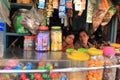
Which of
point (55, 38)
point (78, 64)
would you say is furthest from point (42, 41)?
point (78, 64)

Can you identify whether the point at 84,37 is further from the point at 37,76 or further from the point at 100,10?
the point at 37,76

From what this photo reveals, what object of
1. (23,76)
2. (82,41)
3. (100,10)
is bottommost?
(23,76)

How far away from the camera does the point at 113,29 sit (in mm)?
2648

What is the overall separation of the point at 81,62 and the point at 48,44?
43 cm

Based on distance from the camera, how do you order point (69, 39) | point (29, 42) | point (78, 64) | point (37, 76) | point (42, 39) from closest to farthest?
point (37, 76) < point (78, 64) < point (42, 39) < point (29, 42) < point (69, 39)

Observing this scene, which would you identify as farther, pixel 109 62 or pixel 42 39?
pixel 42 39

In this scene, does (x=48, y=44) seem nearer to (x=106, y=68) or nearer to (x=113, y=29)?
(x=106, y=68)

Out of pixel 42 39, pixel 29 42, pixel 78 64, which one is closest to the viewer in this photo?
pixel 78 64

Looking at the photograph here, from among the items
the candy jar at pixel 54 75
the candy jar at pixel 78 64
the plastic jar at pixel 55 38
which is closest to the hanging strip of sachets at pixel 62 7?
the plastic jar at pixel 55 38

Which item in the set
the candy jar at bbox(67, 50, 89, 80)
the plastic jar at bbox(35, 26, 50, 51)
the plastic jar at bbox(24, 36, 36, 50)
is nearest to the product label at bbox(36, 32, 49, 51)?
the plastic jar at bbox(35, 26, 50, 51)

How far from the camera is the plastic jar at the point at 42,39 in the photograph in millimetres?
2129

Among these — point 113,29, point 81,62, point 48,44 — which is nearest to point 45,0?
point 48,44

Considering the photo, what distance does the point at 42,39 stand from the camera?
6.98ft

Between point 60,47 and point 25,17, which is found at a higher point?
point 25,17
